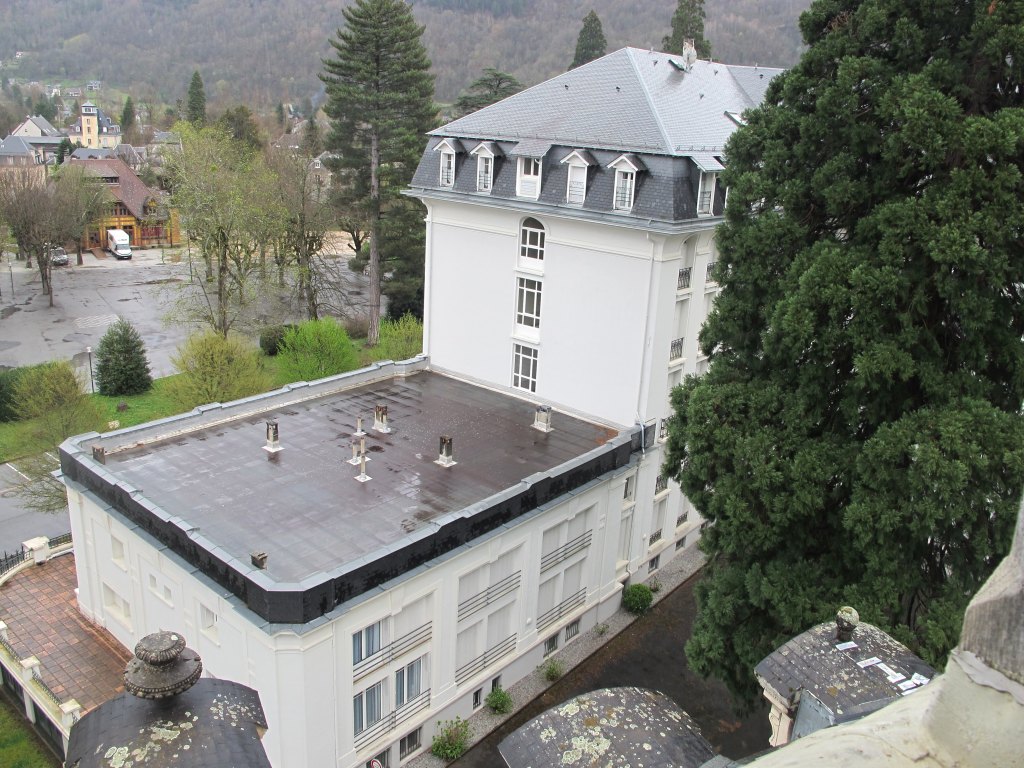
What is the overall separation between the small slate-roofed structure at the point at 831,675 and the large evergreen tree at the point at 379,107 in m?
39.8

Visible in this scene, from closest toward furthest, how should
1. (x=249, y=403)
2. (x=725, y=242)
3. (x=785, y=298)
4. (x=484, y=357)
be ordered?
(x=785, y=298) < (x=725, y=242) < (x=249, y=403) < (x=484, y=357)

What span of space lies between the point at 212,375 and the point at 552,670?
18344mm

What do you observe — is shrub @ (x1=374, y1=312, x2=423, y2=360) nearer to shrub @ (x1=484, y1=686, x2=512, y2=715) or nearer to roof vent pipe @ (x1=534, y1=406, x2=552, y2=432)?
roof vent pipe @ (x1=534, y1=406, x2=552, y2=432)

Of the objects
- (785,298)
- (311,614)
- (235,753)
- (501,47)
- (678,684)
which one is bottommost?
(678,684)

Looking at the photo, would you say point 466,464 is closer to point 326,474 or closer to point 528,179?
point 326,474

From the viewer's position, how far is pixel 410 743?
19.3 m

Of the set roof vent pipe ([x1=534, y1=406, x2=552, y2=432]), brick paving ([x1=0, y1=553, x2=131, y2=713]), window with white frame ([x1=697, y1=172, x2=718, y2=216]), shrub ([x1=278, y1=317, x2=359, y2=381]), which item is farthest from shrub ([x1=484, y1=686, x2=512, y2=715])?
shrub ([x1=278, y1=317, x2=359, y2=381])

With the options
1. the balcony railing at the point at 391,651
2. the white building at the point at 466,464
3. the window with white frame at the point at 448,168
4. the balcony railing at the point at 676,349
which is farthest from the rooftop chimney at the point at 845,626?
the window with white frame at the point at 448,168

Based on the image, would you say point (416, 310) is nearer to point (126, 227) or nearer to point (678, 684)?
point (678, 684)

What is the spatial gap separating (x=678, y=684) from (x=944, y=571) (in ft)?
30.9

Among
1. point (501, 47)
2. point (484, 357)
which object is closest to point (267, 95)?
point (501, 47)

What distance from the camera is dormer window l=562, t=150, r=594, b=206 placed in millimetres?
23750

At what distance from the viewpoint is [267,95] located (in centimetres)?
17925

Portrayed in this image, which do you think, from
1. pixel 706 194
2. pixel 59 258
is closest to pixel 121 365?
pixel 706 194
